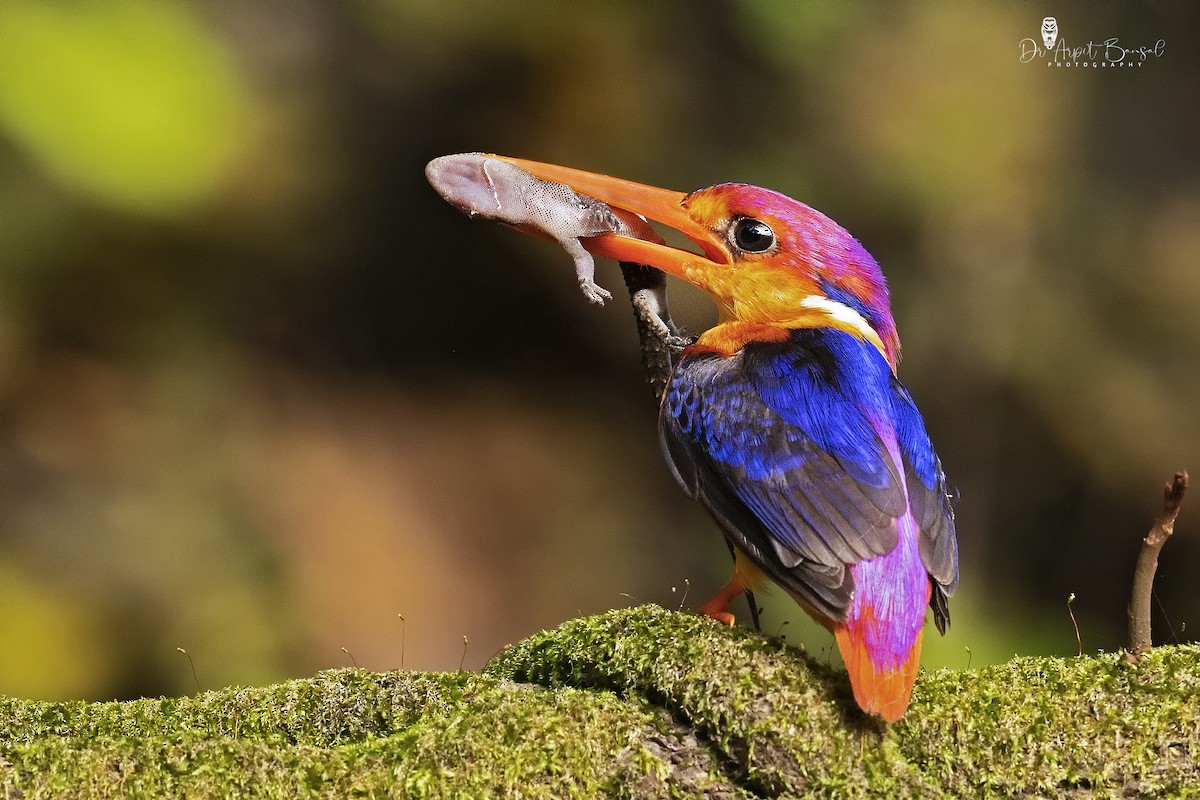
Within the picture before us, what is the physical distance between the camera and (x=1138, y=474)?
12.8 feet

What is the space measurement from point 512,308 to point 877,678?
2.74 m

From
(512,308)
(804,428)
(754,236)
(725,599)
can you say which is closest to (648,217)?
(754,236)

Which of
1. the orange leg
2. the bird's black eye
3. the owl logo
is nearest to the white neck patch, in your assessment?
the bird's black eye

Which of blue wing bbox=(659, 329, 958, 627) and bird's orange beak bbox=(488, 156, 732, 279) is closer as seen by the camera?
blue wing bbox=(659, 329, 958, 627)

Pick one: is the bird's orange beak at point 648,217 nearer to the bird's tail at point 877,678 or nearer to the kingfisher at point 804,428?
the kingfisher at point 804,428

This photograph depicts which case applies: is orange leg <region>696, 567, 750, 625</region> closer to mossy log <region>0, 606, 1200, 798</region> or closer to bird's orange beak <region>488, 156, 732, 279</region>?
mossy log <region>0, 606, 1200, 798</region>

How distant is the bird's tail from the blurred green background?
2031 millimetres

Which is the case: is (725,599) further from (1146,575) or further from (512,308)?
(512,308)

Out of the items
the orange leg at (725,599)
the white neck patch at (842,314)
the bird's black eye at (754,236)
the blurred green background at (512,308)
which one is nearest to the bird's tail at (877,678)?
the orange leg at (725,599)

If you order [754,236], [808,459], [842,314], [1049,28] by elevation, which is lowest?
[808,459]

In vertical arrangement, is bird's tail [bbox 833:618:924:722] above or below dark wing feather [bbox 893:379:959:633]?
below

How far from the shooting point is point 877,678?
161 centimetres

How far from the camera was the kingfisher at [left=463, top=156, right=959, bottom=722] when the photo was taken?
1.69 m

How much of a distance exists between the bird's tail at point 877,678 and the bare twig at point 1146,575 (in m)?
0.37
